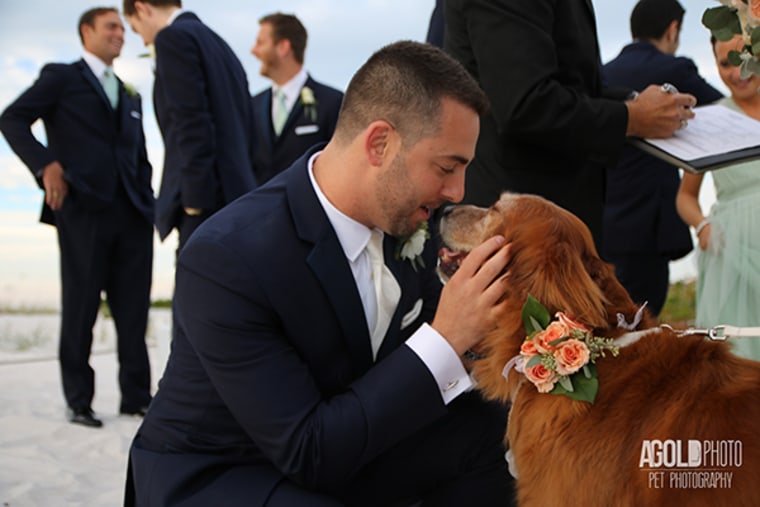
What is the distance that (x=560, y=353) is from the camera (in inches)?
83.2

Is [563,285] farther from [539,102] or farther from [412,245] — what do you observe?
[539,102]

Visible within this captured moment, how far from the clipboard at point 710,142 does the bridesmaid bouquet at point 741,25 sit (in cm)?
45

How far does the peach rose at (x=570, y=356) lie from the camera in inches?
83.4

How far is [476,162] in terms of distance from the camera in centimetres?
318

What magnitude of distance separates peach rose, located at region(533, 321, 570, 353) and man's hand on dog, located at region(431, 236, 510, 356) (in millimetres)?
148

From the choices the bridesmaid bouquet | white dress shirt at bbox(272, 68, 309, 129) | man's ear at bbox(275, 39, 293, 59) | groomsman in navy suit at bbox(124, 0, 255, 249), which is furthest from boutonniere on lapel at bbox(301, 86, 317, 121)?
the bridesmaid bouquet

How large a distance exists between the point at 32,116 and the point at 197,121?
135 centimetres

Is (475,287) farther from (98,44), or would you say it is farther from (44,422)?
(98,44)

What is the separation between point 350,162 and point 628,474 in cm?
116

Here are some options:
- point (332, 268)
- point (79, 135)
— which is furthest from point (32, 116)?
point (332, 268)

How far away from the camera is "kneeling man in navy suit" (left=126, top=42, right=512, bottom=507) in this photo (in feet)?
7.21

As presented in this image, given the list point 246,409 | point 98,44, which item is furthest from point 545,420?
point 98,44

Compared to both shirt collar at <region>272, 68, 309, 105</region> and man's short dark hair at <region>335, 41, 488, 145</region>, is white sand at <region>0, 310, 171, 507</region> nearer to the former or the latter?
man's short dark hair at <region>335, 41, 488, 145</region>

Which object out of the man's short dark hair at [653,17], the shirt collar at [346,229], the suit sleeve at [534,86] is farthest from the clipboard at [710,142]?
the man's short dark hair at [653,17]
